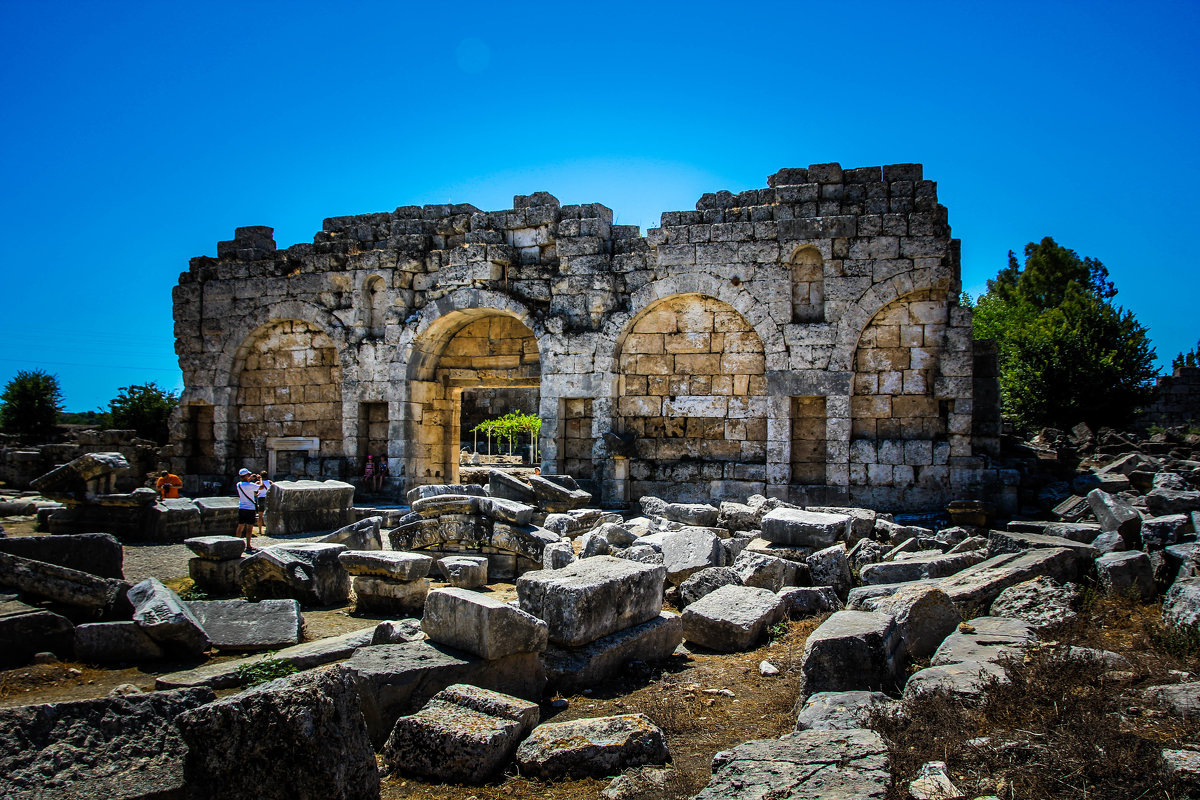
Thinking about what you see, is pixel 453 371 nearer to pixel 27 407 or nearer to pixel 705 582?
pixel 705 582

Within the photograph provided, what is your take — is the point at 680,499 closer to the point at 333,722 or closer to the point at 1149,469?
the point at 1149,469

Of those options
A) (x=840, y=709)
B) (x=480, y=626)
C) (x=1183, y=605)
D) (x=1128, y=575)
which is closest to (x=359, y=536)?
(x=480, y=626)

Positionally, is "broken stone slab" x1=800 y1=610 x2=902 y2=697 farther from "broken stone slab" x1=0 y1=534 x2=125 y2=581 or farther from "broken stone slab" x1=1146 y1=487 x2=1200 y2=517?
"broken stone slab" x1=0 y1=534 x2=125 y2=581

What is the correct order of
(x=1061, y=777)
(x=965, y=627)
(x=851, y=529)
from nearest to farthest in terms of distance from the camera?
(x=1061, y=777) < (x=965, y=627) < (x=851, y=529)

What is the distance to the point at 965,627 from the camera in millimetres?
4938

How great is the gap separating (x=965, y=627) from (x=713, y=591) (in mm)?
2313

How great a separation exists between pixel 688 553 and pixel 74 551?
565 centimetres

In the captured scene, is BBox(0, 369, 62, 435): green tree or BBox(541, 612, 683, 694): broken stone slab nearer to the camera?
BBox(541, 612, 683, 694): broken stone slab

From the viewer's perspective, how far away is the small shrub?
4.48 meters

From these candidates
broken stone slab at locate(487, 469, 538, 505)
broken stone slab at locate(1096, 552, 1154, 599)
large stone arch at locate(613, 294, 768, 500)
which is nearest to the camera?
broken stone slab at locate(1096, 552, 1154, 599)

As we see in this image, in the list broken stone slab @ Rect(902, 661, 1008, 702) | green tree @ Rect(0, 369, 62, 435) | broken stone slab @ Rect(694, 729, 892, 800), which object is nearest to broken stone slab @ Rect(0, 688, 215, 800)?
broken stone slab @ Rect(694, 729, 892, 800)

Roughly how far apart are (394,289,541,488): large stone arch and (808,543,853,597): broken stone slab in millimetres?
7248

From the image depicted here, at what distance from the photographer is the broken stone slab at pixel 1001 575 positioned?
5.59 meters

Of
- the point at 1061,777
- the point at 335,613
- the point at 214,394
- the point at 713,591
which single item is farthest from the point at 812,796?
the point at 214,394
